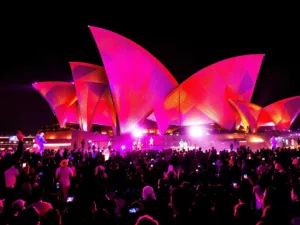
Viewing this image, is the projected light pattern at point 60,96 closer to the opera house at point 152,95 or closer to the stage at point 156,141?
the opera house at point 152,95

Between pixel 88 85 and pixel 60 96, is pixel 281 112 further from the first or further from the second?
pixel 60 96

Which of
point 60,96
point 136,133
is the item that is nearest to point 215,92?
point 136,133

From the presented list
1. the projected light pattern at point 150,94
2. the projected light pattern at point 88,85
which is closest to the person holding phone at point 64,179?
the projected light pattern at point 150,94

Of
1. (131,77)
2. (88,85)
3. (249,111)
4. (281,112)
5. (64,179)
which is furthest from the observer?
(281,112)

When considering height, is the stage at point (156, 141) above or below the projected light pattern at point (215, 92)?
below

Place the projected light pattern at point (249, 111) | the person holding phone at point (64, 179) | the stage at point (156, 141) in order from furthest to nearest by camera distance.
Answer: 1. the projected light pattern at point (249, 111)
2. the stage at point (156, 141)
3. the person holding phone at point (64, 179)

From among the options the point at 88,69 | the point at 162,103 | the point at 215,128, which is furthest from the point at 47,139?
the point at 215,128

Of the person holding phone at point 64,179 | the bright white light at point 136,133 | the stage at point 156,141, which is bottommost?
the person holding phone at point 64,179

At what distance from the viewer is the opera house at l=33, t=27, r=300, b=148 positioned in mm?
25109

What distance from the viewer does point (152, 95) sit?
2705 cm

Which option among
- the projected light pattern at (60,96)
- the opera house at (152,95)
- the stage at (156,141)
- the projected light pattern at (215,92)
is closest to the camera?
the stage at (156,141)

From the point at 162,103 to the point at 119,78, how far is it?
516 cm

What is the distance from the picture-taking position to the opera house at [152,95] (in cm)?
2511

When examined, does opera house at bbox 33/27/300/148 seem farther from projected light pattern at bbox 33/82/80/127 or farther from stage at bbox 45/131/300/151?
stage at bbox 45/131/300/151
